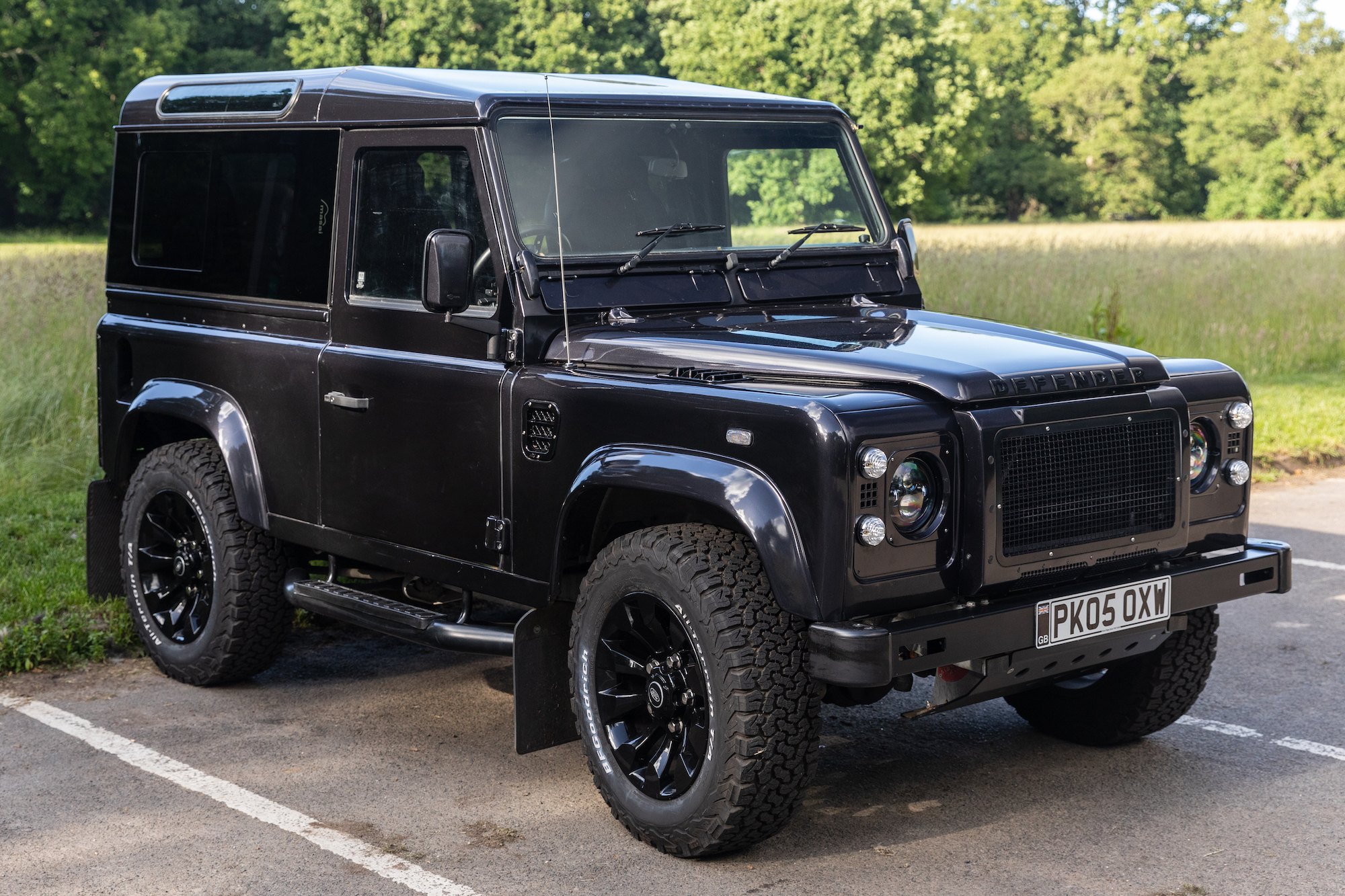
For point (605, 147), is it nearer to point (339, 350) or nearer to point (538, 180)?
point (538, 180)

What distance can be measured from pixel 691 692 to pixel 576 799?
78cm

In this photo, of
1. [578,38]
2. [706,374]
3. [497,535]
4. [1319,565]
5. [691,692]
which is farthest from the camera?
[578,38]

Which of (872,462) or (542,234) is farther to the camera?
(542,234)

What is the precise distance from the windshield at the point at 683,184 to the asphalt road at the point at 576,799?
183 cm

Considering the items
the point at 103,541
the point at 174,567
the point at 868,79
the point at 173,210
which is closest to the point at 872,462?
the point at 174,567

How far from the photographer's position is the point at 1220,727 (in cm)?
508

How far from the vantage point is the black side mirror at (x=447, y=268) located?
424cm

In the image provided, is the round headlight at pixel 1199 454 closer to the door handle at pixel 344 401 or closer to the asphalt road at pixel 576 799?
the asphalt road at pixel 576 799

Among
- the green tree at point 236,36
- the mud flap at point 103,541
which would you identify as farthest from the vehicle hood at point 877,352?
the green tree at point 236,36

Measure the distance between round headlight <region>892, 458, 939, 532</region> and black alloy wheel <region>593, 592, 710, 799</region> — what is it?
0.69 m

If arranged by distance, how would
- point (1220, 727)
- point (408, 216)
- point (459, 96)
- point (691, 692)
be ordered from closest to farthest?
point (691, 692), point (459, 96), point (408, 216), point (1220, 727)

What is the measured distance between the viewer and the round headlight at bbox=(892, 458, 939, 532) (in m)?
3.62

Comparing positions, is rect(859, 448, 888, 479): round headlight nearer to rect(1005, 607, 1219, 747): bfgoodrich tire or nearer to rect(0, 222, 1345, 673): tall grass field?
rect(1005, 607, 1219, 747): bfgoodrich tire

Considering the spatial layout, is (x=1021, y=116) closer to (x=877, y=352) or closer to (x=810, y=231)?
(x=810, y=231)
